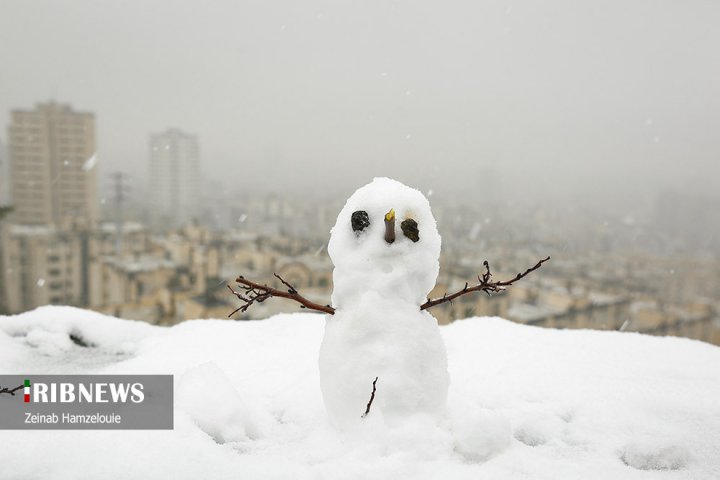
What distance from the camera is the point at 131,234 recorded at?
3416 centimetres

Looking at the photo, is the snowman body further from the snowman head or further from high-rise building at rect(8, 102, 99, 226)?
high-rise building at rect(8, 102, 99, 226)

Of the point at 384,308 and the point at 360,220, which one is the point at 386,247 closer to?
the point at 360,220

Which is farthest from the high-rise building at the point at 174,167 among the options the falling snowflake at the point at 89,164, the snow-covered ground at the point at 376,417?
the snow-covered ground at the point at 376,417

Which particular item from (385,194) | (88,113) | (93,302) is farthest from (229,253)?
(385,194)

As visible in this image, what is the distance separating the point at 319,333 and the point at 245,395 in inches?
71.3

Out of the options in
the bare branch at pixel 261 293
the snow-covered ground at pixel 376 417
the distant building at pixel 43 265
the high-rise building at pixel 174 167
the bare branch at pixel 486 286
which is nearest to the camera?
the snow-covered ground at pixel 376 417

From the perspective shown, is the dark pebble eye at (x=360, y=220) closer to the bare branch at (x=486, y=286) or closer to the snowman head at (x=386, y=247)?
the snowman head at (x=386, y=247)

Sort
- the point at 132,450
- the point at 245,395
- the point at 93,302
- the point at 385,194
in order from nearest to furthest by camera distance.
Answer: the point at 132,450 → the point at 385,194 → the point at 245,395 → the point at 93,302

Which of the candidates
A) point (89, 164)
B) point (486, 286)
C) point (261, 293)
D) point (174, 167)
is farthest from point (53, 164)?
point (486, 286)

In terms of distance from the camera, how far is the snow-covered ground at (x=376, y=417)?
2.74 m

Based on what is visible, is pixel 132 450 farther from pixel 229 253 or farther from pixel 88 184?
pixel 88 184

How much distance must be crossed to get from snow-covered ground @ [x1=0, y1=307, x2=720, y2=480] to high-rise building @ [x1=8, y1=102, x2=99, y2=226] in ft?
112

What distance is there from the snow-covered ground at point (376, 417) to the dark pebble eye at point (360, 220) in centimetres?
115

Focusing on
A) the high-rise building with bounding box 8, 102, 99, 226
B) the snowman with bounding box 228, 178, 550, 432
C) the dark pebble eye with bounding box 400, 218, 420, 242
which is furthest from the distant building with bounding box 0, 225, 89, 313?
the dark pebble eye with bounding box 400, 218, 420, 242
